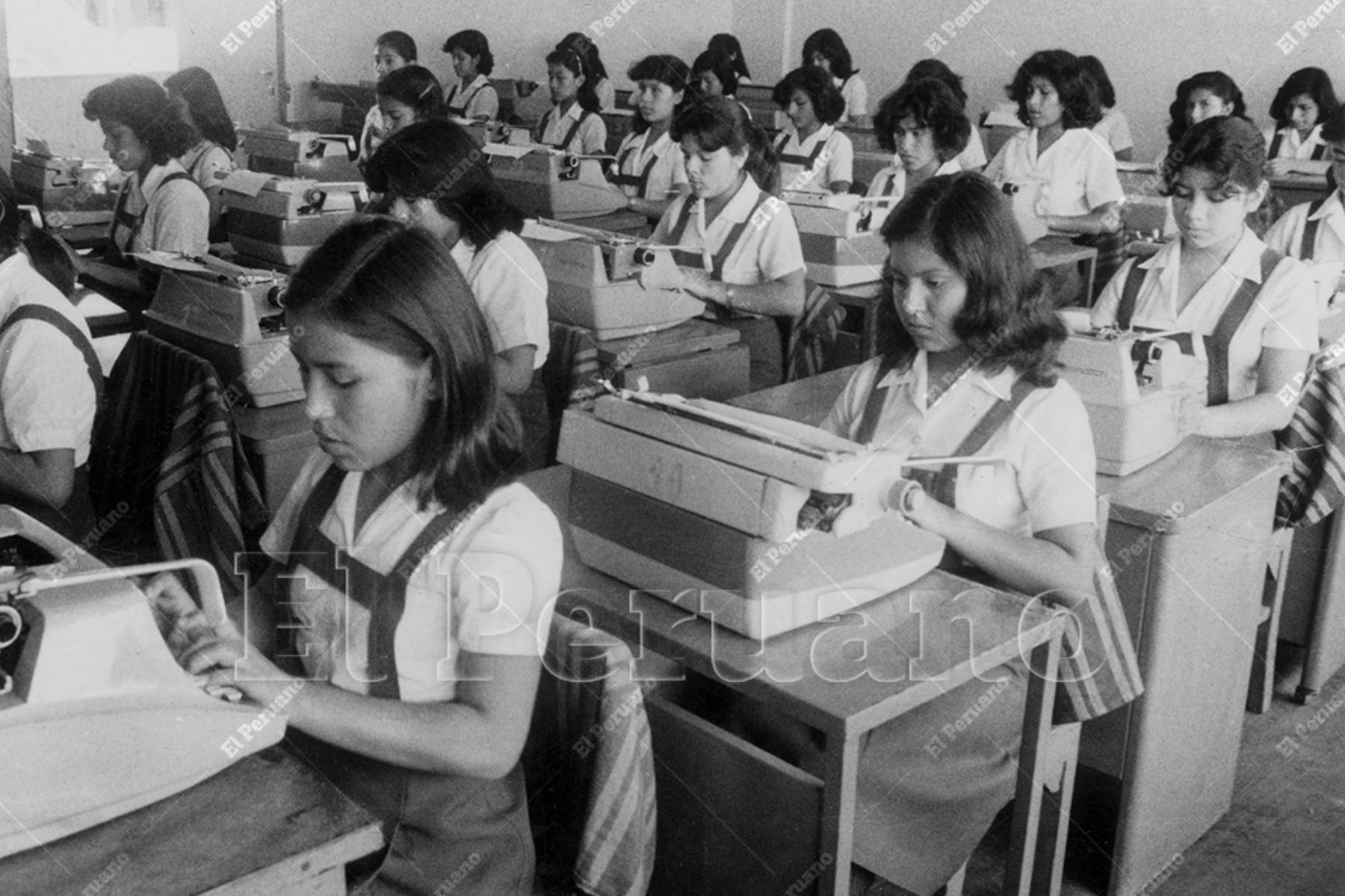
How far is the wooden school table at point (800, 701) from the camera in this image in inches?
60.2

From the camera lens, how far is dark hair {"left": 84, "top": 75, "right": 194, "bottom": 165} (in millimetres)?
4156

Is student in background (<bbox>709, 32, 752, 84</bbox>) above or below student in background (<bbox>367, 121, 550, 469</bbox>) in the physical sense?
above

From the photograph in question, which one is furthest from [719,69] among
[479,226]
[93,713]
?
[93,713]

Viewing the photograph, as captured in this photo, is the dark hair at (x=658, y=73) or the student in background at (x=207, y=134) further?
the dark hair at (x=658, y=73)

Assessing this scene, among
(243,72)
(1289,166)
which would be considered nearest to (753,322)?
(1289,166)

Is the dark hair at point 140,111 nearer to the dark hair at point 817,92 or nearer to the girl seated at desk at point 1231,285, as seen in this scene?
the girl seated at desk at point 1231,285

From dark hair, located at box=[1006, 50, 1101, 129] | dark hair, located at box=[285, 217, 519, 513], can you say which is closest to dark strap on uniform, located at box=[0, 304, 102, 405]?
dark hair, located at box=[285, 217, 519, 513]

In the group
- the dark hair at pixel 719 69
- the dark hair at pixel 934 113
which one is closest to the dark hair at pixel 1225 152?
the dark hair at pixel 934 113

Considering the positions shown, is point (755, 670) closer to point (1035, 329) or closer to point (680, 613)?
point (680, 613)

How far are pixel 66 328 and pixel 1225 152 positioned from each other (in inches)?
86.0

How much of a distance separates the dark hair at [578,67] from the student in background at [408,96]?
7.88 ft

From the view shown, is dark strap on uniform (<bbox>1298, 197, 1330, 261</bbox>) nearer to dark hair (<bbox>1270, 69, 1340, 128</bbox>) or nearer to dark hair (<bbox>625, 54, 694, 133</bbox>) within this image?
dark hair (<bbox>625, 54, 694, 133</bbox>)

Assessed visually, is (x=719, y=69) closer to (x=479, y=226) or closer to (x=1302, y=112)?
(x=1302, y=112)

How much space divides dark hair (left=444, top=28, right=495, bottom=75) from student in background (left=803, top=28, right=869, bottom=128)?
6.60 ft
